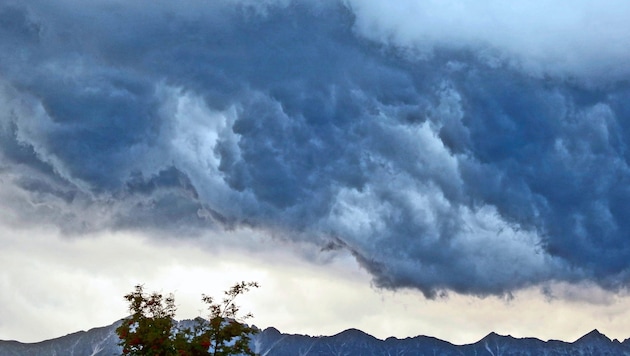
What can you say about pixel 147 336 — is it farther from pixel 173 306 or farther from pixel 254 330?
pixel 254 330

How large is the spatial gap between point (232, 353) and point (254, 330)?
12.0 ft

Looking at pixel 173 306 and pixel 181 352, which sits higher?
pixel 173 306

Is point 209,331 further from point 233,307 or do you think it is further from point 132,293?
point 132,293

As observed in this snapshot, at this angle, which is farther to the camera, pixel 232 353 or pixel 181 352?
pixel 232 353

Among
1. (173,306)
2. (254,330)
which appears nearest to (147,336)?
(173,306)

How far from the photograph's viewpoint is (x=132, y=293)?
76.4 meters

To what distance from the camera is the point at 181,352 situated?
70688mm

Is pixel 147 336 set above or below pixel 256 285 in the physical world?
below

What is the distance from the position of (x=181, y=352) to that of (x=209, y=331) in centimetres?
430

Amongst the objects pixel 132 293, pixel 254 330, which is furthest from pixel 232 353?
pixel 132 293

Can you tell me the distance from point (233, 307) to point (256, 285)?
267 cm

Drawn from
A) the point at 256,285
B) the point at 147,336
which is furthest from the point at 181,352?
the point at 256,285

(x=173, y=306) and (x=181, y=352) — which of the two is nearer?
(x=181, y=352)

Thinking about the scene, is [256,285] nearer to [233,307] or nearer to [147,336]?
[233,307]
